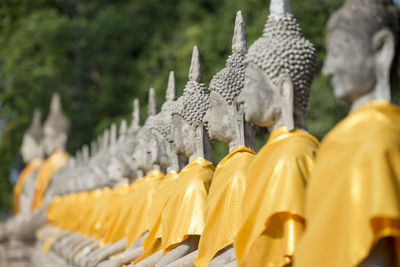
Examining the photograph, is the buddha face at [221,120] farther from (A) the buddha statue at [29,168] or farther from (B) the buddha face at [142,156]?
(A) the buddha statue at [29,168]

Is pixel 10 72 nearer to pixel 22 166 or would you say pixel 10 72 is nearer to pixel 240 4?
pixel 22 166

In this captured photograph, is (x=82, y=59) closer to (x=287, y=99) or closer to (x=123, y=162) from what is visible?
(x=123, y=162)

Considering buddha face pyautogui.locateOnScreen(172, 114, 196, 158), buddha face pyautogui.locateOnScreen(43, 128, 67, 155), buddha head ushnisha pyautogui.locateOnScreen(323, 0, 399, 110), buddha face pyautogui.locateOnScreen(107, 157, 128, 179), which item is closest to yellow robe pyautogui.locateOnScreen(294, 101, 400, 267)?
buddha head ushnisha pyautogui.locateOnScreen(323, 0, 399, 110)

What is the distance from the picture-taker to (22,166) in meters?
24.8

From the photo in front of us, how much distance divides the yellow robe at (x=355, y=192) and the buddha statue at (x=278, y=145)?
1.00ft

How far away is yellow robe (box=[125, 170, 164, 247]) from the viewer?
6.89 m

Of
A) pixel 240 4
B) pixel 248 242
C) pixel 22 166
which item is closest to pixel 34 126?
pixel 22 166

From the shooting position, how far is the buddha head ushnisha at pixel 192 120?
5664 millimetres

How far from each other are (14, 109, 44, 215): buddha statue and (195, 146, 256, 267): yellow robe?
13354 mm

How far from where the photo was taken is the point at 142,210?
22.9 feet

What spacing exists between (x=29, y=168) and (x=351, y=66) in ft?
52.3

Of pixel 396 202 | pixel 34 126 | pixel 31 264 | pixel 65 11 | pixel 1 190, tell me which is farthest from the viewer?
pixel 65 11

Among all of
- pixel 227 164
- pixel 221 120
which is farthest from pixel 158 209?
pixel 227 164

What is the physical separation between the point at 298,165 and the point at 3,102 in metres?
20.5
